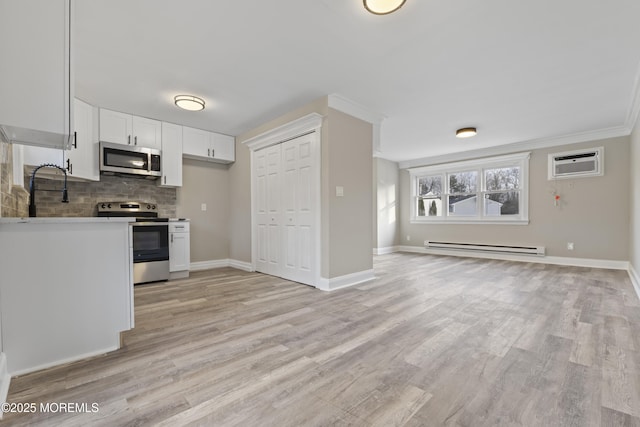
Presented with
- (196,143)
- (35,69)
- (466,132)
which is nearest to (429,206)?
(466,132)

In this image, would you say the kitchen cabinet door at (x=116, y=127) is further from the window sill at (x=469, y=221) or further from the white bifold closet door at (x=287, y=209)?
the window sill at (x=469, y=221)

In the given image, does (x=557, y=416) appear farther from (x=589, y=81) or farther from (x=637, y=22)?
(x=589, y=81)

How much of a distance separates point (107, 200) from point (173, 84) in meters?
2.23

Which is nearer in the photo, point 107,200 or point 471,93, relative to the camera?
point 471,93

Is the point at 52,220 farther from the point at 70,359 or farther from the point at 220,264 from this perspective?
the point at 220,264

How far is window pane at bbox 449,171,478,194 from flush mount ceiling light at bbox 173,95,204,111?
5866 mm

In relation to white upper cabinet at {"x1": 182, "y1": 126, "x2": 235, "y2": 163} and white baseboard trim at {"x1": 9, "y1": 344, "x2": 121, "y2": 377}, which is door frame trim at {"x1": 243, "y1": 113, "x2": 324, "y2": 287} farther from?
white baseboard trim at {"x1": 9, "y1": 344, "x2": 121, "y2": 377}

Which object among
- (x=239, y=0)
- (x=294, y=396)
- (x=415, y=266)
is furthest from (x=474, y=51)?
(x=415, y=266)

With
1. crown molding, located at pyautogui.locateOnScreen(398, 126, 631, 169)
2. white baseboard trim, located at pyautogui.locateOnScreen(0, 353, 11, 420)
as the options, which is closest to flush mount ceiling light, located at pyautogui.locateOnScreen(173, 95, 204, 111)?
white baseboard trim, located at pyautogui.locateOnScreen(0, 353, 11, 420)

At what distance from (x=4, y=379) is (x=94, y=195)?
132 inches

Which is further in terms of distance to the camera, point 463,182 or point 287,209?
point 463,182

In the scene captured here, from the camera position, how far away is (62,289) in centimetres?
173

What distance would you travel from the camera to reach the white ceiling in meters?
2.09

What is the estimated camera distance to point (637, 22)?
217cm
